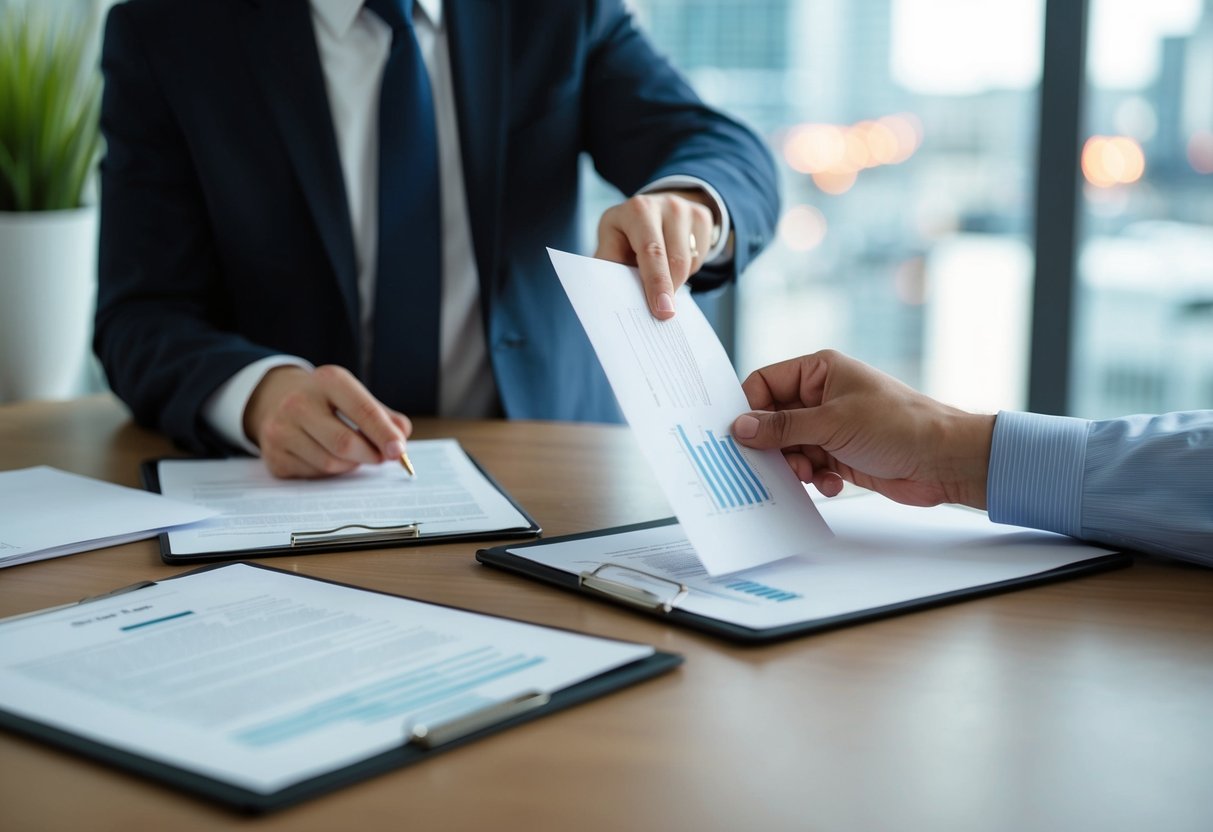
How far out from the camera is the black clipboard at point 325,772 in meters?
0.55

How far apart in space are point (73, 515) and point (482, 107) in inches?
33.3

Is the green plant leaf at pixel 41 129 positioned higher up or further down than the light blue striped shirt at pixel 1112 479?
higher up

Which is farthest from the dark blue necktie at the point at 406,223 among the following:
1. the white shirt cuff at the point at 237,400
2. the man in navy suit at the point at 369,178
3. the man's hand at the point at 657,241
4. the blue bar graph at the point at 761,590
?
the blue bar graph at the point at 761,590

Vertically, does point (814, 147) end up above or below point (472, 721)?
above

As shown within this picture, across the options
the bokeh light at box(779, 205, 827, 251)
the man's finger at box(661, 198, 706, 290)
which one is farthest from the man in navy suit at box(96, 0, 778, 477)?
the bokeh light at box(779, 205, 827, 251)

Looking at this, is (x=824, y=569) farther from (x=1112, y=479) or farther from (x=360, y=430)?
(x=360, y=430)

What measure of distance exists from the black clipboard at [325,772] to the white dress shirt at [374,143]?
1036mm

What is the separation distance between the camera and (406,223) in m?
1.64

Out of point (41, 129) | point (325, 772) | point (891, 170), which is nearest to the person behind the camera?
point (325, 772)

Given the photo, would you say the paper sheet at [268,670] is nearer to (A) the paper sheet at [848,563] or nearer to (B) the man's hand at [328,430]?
(A) the paper sheet at [848,563]

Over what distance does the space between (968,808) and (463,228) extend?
129cm

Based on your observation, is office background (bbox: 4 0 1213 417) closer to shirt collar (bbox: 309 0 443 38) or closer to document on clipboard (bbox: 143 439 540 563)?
shirt collar (bbox: 309 0 443 38)

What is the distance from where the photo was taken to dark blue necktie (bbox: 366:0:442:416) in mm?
1602

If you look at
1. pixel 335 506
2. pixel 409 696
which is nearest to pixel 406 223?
pixel 335 506
